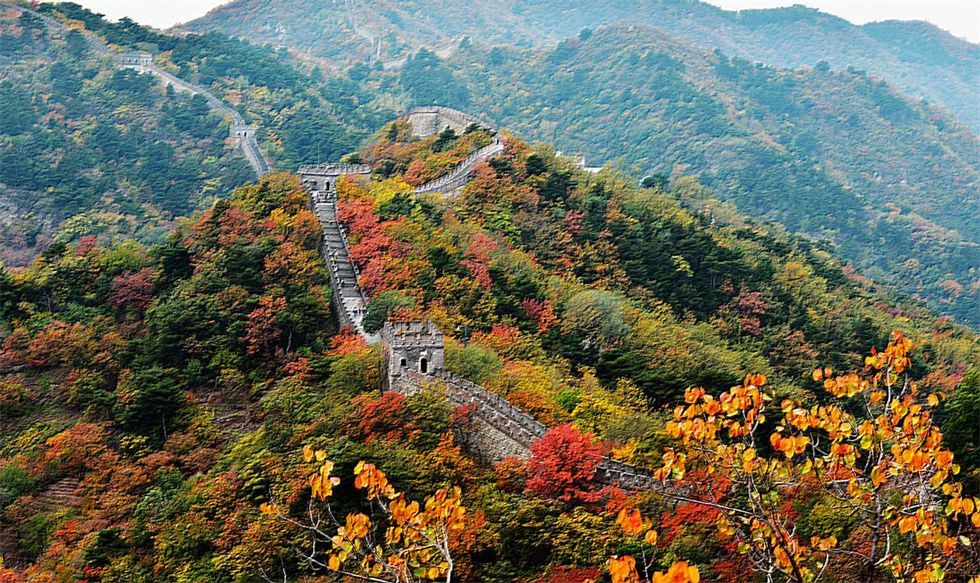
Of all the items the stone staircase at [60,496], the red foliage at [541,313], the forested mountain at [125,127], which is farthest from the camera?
the forested mountain at [125,127]

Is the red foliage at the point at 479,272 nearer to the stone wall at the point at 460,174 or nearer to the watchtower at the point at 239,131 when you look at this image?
the stone wall at the point at 460,174

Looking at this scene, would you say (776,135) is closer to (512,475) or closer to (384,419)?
(384,419)

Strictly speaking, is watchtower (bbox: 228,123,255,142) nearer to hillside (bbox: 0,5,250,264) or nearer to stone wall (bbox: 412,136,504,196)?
hillside (bbox: 0,5,250,264)

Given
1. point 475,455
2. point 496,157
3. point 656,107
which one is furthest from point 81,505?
point 656,107

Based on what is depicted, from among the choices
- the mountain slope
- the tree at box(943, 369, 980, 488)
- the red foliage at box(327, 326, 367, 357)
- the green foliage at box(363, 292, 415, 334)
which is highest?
the tree at box(943, 369, 980, 488)

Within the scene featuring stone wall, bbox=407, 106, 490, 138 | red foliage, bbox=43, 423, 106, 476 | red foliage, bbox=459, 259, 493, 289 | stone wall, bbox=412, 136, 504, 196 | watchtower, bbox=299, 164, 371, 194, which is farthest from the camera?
stone wall, bbox=407, 106, 490, 138

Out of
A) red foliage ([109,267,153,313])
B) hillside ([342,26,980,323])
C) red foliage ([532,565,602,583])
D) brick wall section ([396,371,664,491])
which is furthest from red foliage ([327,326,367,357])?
hillside ([342,26,980,323])

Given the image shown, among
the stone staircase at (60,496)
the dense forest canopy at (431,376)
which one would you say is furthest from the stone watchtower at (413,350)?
the stone staircase at (60,496)

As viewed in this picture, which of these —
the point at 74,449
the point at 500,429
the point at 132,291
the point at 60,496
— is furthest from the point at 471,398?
the point at 132,291
